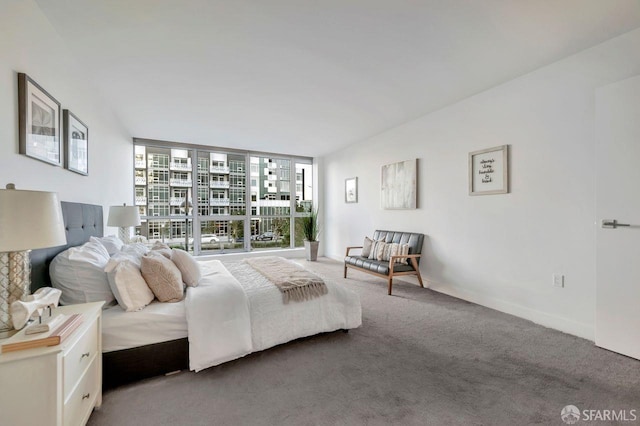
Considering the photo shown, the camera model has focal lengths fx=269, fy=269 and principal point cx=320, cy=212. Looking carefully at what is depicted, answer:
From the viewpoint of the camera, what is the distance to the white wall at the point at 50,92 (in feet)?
5.01

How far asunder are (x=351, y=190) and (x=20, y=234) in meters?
5.19

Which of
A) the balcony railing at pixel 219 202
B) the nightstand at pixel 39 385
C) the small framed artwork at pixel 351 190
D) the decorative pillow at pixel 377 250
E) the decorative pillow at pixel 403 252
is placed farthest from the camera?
the balcony railing at pixel 219 202

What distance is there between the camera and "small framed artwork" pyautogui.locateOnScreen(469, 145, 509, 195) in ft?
10.2

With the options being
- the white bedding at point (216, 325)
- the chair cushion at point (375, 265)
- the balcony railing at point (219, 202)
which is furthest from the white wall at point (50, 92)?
the chair cushion at point (375, 265)

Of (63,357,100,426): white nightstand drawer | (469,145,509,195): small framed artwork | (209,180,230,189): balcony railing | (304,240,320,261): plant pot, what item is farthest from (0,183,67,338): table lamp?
(304,240,320,261): plant pot

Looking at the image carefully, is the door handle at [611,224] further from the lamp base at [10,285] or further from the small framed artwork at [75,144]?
the small framed artwork at [75,144]

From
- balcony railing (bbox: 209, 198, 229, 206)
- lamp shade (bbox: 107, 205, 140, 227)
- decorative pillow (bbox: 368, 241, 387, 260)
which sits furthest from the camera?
balcony railing (bbox: 209, 198, 229, 206)

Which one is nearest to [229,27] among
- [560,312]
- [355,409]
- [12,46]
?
[12,46]

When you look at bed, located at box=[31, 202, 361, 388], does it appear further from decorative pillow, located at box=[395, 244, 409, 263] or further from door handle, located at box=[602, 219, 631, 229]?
door handle, located at box=[602, 219, 631, 229]

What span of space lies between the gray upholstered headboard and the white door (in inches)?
166

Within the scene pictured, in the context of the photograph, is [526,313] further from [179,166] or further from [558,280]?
[179,166]

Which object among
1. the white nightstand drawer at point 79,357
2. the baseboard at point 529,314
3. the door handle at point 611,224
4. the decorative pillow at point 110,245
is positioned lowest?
the baseboard at point 529,314

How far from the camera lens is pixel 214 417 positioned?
155cm

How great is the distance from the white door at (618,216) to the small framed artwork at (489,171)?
824mm
